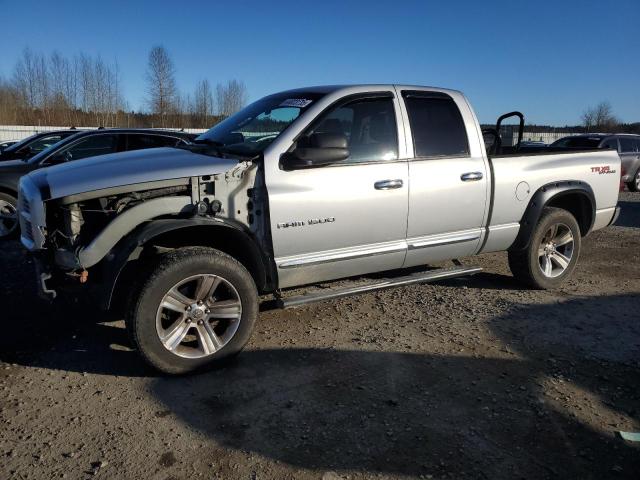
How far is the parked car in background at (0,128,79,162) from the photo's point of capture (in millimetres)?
9203

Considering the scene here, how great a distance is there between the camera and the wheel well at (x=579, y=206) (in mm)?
5466

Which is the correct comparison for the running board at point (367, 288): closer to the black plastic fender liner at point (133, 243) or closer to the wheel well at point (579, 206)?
the black plastic fender liner at point (133, 243)

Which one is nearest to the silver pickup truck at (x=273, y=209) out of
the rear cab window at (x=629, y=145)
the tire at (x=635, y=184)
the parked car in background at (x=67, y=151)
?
the parked car in background at (x=67, y=151)

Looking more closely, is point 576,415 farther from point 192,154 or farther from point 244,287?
point 192,154

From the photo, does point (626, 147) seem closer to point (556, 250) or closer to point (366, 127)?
point (556, 250)

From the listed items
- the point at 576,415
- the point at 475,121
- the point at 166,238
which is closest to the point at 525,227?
the point at 475,121

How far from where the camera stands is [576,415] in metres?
3.04

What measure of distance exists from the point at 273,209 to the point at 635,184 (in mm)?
15430

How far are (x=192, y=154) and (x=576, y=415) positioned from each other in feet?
10.5

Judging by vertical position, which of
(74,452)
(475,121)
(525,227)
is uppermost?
(475,121)

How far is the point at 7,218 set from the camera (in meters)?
7.71

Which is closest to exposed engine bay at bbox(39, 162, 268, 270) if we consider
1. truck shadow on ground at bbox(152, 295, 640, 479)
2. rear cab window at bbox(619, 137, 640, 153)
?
truck shadow on ground at bbox(152, 295, 640, 479)

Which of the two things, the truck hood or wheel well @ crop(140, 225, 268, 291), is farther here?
wheel well @ crop(140, 225, 268, 291)

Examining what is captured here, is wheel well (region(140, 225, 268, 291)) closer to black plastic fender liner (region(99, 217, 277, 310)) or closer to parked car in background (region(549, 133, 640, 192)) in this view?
black plastic fender liner (region(99, 217, 277, 310))
